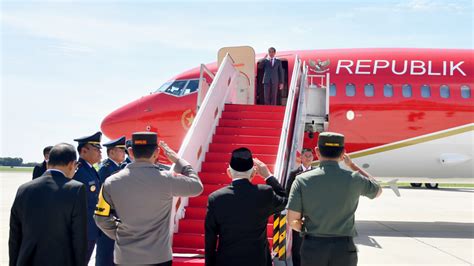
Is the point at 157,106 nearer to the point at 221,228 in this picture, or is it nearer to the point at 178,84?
the point at 178,84

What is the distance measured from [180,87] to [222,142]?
5424mm

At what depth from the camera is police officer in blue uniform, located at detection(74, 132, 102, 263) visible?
5.34 meters

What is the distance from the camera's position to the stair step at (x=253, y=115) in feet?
28.8

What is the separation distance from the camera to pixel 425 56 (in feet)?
43.4

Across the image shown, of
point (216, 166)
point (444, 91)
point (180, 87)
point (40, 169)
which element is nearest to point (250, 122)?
point (216, 166)

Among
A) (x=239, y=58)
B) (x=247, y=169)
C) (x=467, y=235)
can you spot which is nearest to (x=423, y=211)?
(x=467, y=235)

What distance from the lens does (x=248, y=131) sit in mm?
8203

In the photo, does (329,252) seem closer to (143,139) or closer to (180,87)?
(143,139)

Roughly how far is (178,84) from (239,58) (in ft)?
9.32

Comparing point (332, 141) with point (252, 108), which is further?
point (252, 108)

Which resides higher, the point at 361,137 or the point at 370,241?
the point at 361,137

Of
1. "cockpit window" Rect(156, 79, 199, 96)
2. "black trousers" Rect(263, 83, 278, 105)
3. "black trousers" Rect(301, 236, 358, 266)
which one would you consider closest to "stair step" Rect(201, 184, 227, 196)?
"black trousers" Rect(301, 236, 358, 266)

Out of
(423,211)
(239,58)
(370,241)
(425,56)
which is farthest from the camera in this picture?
(423,211)

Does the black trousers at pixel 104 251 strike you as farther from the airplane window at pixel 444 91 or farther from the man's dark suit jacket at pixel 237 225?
the airplane window at pixel 444 91
